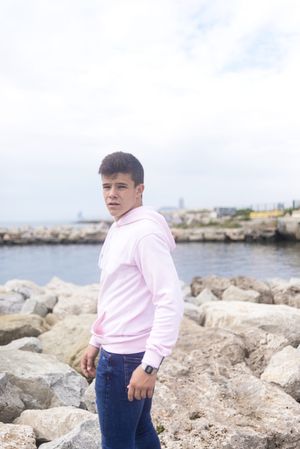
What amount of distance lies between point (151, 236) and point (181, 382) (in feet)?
6.20

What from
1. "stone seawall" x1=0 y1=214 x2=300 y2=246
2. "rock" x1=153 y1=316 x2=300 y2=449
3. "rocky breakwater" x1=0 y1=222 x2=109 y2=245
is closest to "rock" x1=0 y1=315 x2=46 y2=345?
"rock" x1=153 y1=316 x2=300 y2=449

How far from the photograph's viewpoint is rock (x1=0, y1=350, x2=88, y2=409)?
3707mm

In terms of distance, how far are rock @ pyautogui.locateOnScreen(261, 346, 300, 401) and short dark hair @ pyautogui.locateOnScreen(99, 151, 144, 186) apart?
2.46 meters

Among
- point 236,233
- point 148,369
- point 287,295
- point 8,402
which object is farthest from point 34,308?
point 236,233

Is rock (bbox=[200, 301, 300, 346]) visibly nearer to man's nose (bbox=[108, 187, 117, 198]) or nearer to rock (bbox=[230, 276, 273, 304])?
rock (bbox=[230, 276, 273, 304])

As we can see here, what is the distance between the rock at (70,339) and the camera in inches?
188

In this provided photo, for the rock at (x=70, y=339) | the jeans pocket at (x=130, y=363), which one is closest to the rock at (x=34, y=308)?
the rock at (x=70, y=339)

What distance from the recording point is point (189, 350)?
401 centimetres

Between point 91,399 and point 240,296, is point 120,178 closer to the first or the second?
point 91,399

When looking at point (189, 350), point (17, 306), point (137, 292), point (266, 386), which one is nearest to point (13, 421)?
point (189, 350)

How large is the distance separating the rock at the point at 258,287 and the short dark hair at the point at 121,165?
7671 mm

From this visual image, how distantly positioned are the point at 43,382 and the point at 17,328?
2021mm

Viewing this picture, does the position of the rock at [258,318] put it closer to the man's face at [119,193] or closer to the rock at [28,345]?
the rock at [28,345]

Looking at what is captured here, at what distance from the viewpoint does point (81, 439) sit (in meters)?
2.58
